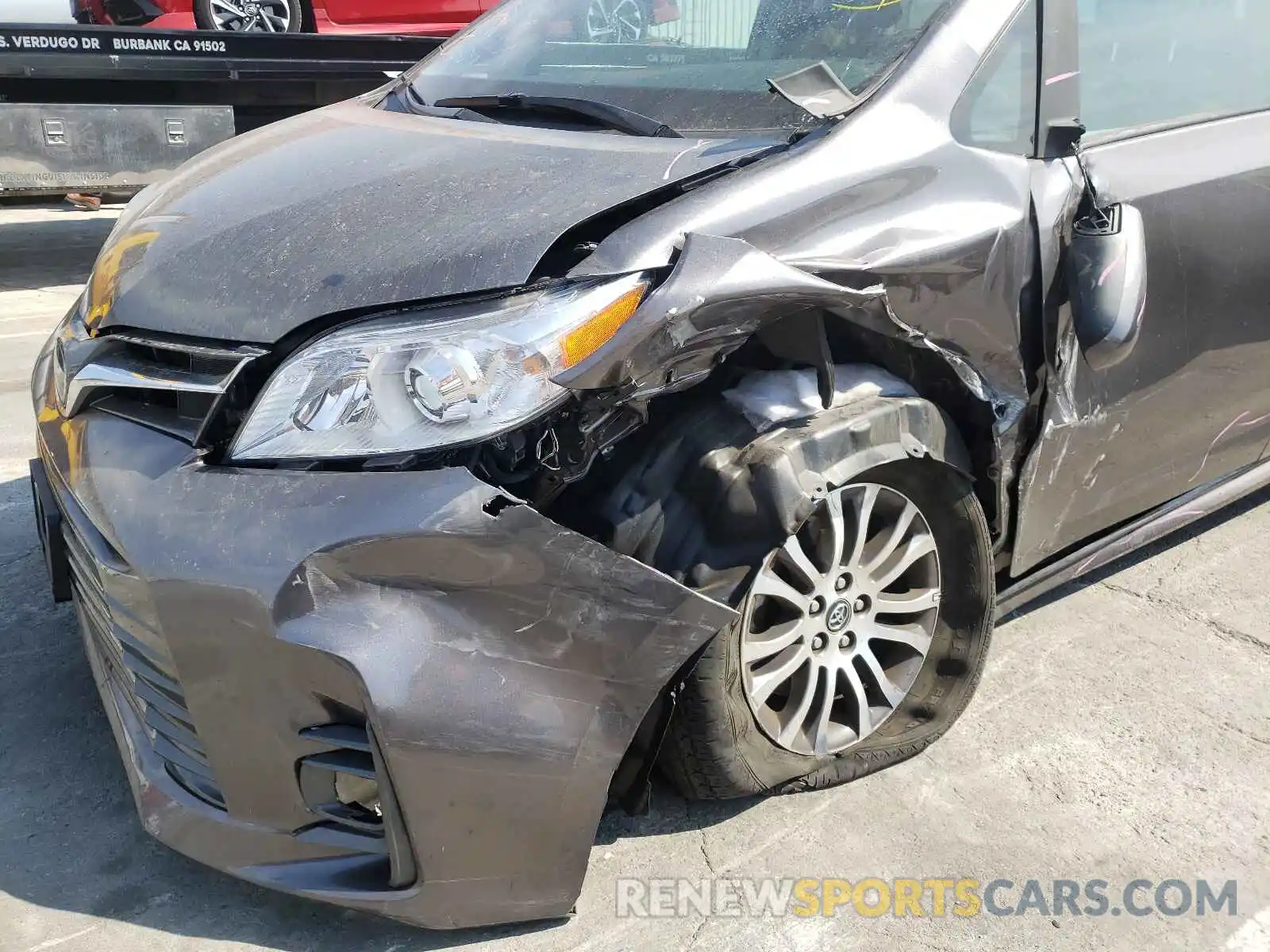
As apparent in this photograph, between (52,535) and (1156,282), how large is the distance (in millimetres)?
2415

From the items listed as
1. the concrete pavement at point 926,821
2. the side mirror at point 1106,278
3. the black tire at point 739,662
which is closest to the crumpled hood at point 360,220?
the black tire at point 739,662

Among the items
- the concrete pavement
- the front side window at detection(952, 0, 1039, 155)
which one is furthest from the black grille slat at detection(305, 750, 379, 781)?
the front side window at detection(952, 0, 1039, 155)

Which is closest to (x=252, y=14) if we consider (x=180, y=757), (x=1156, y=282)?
(x=1156, y=282)

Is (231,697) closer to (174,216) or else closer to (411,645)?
(411,645)

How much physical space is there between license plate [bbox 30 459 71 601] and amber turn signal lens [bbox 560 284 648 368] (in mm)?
1193

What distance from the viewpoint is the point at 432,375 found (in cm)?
182

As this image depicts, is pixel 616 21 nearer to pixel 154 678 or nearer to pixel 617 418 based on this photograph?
pixel 617 418

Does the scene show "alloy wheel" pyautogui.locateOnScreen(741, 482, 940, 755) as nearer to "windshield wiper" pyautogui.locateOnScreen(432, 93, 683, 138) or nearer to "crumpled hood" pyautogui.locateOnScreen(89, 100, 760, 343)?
"crumpled hood" pyautogui.locateOnScreen(89, 100, 760, 343)

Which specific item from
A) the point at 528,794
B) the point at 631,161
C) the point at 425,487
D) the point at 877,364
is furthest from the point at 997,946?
the point at 631,161

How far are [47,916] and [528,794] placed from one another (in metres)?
0.93

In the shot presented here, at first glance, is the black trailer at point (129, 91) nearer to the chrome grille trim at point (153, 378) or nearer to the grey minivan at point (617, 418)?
the grey minivan at point (617, 418)

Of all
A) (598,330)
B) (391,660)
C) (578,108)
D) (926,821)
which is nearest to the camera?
(391,660)

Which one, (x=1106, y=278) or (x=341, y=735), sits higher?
(x=1106, y=278)

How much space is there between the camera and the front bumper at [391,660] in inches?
68.3
